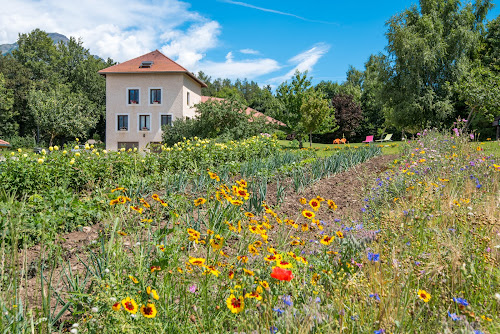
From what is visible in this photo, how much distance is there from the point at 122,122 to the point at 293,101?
13.6 metres

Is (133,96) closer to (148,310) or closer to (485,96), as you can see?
(485,96)

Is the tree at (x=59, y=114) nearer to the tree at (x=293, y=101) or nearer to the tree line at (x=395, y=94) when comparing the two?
the tree line at (x=395, y=94)

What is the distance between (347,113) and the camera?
35000 mm

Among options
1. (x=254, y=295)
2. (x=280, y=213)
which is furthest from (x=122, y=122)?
(x=254, y=295)

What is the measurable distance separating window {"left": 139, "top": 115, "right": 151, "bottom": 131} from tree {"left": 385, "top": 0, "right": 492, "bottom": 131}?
717 inches

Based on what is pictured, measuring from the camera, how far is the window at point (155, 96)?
28.2 m

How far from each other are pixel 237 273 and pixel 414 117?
26.2 m

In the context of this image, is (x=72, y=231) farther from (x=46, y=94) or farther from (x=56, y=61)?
(x=56, y=61)

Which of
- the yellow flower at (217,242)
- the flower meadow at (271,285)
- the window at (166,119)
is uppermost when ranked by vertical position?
the window at (166,119)

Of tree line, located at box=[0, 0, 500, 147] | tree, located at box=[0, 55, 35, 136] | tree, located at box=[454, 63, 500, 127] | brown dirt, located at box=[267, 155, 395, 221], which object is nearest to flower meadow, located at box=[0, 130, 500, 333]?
brown dirt, located at box=[267, 155, 395, 221]

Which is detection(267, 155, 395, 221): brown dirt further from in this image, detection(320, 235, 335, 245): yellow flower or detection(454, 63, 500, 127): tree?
detection(454, 63, 500, 127): tree

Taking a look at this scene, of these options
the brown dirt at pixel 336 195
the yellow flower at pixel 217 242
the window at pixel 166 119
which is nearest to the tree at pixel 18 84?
the window at pixel 166 119

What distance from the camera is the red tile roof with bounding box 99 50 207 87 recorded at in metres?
27.5

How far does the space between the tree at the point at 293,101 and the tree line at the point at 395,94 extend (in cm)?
7
